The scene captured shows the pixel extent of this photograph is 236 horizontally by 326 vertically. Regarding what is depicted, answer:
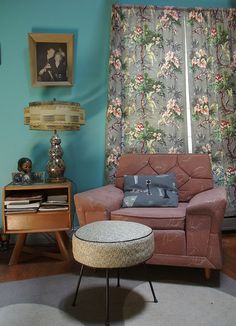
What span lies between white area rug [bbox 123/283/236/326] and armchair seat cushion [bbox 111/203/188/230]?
38 centimetres

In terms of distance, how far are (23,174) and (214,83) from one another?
76.5 inches

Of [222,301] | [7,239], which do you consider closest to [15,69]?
[7,239]

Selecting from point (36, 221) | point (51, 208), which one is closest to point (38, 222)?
point (36, 221)

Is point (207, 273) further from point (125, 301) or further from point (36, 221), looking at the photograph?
point (36, 221)

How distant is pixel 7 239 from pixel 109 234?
150cm

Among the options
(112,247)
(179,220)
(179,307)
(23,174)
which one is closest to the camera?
(112,247)

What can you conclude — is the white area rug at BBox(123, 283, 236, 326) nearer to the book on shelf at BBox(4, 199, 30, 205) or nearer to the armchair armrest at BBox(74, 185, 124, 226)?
the armchair armrest at BBox(74, 185, 124, 226)

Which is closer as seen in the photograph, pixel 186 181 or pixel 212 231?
pixel 212 231

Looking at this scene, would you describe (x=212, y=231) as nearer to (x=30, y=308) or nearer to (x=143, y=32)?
(x=30, y=308)

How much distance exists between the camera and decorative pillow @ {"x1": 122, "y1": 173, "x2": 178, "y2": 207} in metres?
2.41

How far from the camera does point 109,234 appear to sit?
1.72 m

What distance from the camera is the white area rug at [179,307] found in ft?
5.33

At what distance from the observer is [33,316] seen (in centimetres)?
168

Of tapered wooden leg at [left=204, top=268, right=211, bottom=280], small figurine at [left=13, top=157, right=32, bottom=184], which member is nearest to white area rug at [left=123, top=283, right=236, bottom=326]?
tapered wooden leg at [left=204, top=268, right=211, bottom=280]
